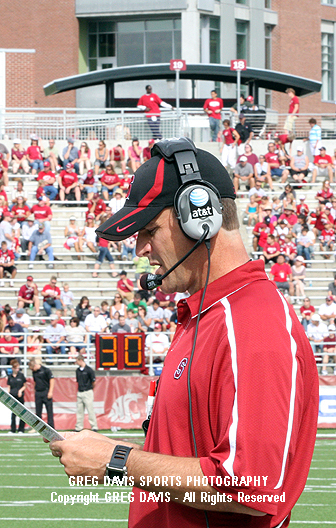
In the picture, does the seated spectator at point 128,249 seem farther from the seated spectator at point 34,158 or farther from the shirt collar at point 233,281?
the shirt collar at point 233,281

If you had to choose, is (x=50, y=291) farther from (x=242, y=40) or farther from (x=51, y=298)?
(x=242, y=40)

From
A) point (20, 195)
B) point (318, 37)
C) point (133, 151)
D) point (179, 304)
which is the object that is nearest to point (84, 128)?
point (133, 151)

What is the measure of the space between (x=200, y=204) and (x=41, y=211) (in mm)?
19702

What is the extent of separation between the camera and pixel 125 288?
19.3 metres

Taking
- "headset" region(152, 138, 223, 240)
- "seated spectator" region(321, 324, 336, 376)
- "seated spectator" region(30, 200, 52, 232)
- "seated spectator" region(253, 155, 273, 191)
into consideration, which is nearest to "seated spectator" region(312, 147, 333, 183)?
"seated spectator" region(253, 155, 273, 191)

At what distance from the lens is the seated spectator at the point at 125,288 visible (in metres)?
19.2

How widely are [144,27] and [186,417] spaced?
38.3m

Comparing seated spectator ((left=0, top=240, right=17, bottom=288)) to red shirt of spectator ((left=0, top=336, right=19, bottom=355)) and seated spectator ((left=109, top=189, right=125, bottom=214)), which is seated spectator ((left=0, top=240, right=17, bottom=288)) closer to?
red shirt of spectator ((left=0, top=336, right=19, bottom=355))

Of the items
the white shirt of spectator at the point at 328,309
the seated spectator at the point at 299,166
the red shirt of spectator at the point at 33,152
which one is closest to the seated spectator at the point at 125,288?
the white shirt of spectator at the point at 328,309

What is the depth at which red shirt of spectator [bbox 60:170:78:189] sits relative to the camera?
23.2 m

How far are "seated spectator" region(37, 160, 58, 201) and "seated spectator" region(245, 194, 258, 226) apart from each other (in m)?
5.54

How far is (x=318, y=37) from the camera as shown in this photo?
43844 mm

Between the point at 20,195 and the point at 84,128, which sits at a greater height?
the point at 84,128

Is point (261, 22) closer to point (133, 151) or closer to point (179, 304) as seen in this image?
point (133, 151)
